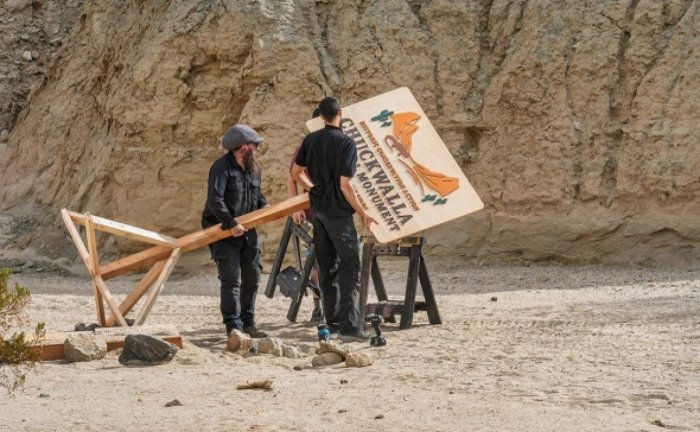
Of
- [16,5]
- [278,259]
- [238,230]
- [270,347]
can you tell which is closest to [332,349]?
[270,347]

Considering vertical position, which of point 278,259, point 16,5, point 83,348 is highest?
point 16,5

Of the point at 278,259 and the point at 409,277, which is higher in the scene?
the point at 278,259

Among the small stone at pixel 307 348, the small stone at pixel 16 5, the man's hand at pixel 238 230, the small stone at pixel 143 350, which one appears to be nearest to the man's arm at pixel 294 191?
the man's hand at pixel 238 230

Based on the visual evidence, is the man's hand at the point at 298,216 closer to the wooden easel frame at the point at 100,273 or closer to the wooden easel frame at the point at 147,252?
the wooden easel frame at the point at 147,252

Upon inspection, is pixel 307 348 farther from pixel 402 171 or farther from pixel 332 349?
pixel 402 171

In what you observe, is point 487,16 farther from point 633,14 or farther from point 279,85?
point 279,85

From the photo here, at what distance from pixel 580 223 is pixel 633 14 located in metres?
2.82

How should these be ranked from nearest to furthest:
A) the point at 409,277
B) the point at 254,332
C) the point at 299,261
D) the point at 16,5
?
the point at 254,332
the point at 409,277
the point at 299,261
the point at 16,5

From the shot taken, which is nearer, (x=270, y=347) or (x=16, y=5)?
(x=270, y=347)

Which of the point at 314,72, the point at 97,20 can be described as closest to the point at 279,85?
the point at 314,72

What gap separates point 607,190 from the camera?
14516 mm

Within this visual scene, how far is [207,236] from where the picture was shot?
28.3ft

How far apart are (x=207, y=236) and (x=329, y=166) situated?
107 cm

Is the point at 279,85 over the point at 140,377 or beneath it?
over
